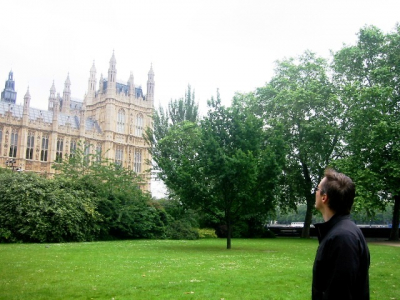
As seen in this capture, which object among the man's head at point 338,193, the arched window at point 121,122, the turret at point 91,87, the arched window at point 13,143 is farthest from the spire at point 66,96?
the man's head at point 338,193

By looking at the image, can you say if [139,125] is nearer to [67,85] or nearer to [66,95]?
[66,95]

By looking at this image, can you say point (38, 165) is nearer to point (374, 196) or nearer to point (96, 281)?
point (374, 196)

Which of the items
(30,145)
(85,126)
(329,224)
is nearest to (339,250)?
(329,224)

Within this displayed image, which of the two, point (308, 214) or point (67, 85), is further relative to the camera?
point (67, 85)

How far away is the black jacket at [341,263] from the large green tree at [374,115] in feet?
75.0

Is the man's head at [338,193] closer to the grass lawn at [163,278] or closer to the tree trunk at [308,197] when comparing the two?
the grass lawn at [163,278]

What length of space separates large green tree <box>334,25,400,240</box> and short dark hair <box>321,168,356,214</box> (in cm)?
2280

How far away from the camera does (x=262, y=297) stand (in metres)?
7.94

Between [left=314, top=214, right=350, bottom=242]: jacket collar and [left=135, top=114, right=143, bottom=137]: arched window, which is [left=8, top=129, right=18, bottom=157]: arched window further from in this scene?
[left=314, top=214, right=350, bottom=242]: jacket collar

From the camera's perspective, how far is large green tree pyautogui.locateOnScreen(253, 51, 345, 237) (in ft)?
102

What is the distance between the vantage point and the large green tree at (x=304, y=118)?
31203 mm

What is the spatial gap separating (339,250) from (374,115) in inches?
1026

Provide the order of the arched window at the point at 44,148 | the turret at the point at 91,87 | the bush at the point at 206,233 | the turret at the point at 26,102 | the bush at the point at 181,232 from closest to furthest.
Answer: the bush at the point at 181,232
the bush at the point at 206,233
the turret at the point at 26,102
the arched window at the point at 44,148
the turret at the point at 91,87

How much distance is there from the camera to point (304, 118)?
32969mm
